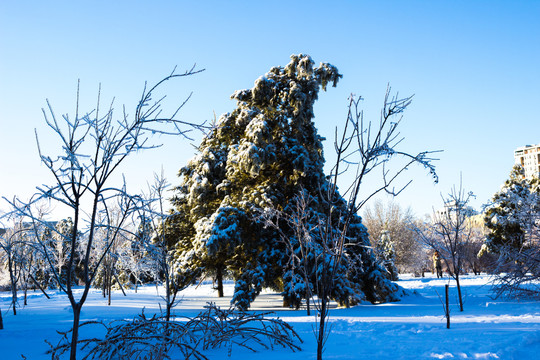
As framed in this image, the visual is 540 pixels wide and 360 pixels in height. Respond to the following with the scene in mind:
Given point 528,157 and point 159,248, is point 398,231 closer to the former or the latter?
point 159,248

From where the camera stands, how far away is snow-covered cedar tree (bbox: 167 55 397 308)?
493 inches

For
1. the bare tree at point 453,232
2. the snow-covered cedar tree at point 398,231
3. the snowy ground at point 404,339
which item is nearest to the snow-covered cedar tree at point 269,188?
the bare tree at point 453,232

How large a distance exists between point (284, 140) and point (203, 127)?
10225 millimetres

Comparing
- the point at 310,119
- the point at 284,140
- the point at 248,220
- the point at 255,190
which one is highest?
the point at 310,119

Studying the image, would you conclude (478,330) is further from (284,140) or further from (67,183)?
(284,140)

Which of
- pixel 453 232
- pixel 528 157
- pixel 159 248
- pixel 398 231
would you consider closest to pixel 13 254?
pixel 159 248

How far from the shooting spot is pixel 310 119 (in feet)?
48.6

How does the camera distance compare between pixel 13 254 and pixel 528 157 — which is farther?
pixel 528 157

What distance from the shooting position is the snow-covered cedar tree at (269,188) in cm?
1253

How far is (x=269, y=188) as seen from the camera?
13.2 meters

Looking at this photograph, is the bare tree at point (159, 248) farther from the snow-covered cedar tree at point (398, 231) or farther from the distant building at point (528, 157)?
the distant building at point (528, 157)

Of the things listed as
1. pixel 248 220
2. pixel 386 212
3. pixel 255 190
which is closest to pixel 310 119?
pixel 255 190

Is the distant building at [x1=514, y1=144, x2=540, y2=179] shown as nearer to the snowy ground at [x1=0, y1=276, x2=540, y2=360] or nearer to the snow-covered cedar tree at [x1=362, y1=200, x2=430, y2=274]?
the snow-covered cedar tree at [x1=362, y1=200, x2=430, y2=274]

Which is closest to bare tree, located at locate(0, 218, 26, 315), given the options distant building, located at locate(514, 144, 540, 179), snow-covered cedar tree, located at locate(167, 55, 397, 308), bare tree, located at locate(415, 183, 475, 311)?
snow-covered cedar tree, located at locate(167, 55, 397, 308)
